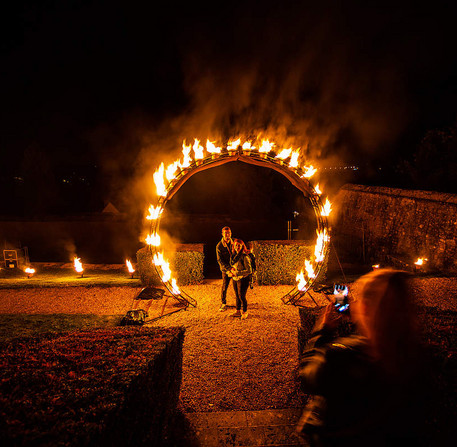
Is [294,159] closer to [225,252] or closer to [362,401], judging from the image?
[225,252]

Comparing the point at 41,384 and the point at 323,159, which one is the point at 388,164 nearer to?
the point at 323,159

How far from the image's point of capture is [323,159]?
28.0 meters

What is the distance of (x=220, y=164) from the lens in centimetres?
838

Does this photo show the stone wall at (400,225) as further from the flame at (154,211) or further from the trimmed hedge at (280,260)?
the flame at (154,211)

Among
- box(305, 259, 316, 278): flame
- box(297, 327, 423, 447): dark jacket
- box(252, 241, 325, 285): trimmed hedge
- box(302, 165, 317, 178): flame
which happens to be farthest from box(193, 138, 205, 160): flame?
box(297, 327, 423, 447): dark jacket

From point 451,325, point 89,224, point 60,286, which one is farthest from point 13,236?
point 451,325

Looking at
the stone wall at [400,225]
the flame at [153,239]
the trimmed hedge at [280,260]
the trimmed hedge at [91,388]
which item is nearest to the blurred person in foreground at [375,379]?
the trimmed hedge at [91,388]

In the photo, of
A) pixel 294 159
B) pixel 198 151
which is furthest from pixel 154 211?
pixel 294 159

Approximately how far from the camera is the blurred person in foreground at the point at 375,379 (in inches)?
88.4

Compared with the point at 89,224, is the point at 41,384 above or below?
below

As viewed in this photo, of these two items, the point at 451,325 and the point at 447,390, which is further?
the point at 451,325

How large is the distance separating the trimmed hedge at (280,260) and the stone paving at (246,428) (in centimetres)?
606

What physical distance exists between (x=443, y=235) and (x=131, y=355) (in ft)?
37.7

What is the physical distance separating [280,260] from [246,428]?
21.9ft
